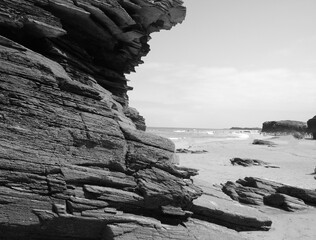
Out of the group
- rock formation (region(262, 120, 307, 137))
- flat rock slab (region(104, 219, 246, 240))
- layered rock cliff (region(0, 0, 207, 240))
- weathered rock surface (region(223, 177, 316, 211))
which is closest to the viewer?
layered rock cliff (region(0, 0, 207, 240))

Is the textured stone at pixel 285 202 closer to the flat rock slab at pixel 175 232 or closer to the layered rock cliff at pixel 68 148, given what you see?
the flat rock slab at pixel 175 232

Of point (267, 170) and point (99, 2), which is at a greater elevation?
point (99, 2)

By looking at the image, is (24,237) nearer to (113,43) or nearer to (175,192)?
(175,192)

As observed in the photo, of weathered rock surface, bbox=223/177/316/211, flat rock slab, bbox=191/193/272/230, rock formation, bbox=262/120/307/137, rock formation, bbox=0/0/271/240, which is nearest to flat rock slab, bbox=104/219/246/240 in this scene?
rock formation, bbox=0/0/271/240

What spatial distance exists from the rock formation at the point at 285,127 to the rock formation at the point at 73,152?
135230 mm

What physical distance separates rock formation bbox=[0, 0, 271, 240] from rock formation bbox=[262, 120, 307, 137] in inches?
5324

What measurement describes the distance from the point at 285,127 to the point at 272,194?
137 meters

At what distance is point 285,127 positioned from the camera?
14438 centimetres

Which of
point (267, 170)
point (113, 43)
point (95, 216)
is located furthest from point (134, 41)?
point (267, 170)

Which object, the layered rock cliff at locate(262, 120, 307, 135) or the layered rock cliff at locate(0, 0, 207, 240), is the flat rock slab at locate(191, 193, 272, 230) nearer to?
the layered rock cliff at locate(0, 0, 207, 240)

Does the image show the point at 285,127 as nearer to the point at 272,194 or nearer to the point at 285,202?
the point at 272,194

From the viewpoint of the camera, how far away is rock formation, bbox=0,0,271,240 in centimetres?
958

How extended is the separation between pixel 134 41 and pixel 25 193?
1072 centimetres

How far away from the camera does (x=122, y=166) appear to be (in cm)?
1157
